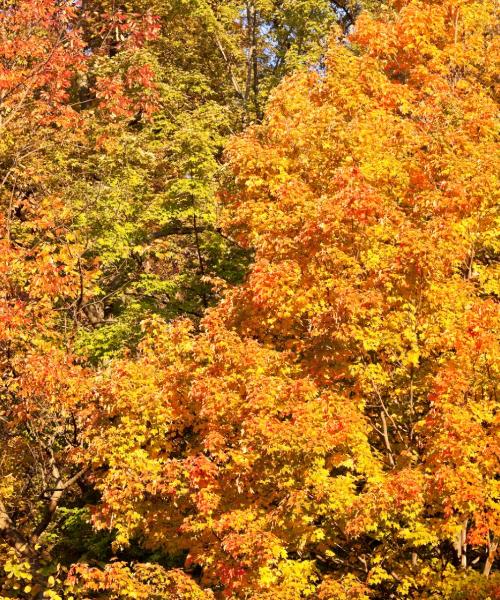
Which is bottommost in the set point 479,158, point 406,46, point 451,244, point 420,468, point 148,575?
point 148,575

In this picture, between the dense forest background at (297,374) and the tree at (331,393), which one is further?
the dense forest background at (297,374)

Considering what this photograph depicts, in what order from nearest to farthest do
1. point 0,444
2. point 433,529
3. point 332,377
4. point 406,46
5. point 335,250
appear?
point 433,529, point 335,250, point 332,377, point 0,444, point 406,46

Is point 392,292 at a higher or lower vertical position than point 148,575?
higher

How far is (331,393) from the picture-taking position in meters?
13.2

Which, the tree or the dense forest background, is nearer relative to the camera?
the tree

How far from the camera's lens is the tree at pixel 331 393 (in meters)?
12.4

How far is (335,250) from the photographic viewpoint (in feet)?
44.1

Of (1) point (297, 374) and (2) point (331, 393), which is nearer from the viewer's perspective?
(2) point (331, 393)

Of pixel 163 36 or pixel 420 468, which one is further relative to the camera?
pixel 163 36

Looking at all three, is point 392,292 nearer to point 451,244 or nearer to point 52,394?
point 451,244

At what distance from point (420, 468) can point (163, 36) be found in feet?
85.1

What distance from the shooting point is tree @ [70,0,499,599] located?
12.4 m

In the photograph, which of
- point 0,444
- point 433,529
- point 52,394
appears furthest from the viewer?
point 0,444

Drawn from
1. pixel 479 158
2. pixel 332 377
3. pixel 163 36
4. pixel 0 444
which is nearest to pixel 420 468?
pixel 332 377
